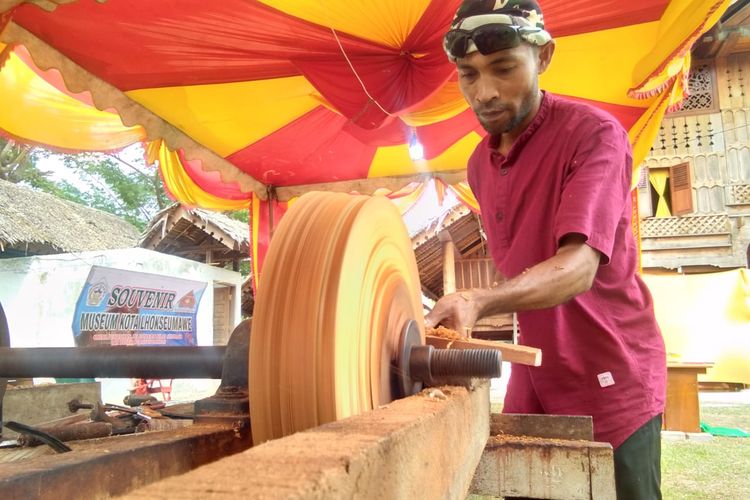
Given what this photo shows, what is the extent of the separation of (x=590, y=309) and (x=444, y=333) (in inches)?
21.2

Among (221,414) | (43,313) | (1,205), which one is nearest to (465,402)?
(221,414)

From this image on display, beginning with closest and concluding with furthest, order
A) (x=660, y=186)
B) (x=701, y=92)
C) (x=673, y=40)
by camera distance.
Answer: (x=673, y=40) → (x=660, y=186) → (x=701, y=92)

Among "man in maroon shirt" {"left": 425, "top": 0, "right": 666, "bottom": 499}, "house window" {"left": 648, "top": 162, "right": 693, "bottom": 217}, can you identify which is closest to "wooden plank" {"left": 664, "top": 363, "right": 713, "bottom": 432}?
"man in maroon shirt" {"left": 425, "top": 0, "right": 666, "bottom": 499}

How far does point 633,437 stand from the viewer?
69.2 inches

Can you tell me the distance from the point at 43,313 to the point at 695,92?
15.9 m

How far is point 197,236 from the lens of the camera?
1473 cm

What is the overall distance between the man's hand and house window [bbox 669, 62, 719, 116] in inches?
596

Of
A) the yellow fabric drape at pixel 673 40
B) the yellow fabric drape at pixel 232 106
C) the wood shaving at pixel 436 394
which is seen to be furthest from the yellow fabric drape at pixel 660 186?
the wood shaving at pixel 436 394

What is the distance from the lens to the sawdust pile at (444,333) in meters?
1.49

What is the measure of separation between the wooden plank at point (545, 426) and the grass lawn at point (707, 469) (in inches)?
144

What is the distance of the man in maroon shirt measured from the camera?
1.65m

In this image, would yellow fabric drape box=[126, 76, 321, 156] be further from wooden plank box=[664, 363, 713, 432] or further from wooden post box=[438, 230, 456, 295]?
wooden post box=[438, 230, 456, 295]

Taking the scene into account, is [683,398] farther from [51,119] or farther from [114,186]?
[114,186]

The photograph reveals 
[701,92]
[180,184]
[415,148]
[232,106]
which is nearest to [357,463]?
[232,106]
